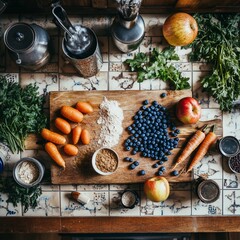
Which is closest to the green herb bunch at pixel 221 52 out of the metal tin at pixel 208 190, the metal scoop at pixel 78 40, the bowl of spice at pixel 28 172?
the metal tin at pixel 208 190

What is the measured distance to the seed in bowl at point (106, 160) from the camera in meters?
2.65

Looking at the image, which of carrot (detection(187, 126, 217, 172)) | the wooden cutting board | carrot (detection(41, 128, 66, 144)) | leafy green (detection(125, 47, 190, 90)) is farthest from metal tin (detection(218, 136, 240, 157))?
carrot (detection(41, 128, 66, 144))

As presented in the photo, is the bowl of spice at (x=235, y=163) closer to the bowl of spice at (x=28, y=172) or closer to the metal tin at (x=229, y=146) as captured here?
the metal tin at (x=229, y=146)

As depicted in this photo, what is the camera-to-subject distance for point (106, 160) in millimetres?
2660

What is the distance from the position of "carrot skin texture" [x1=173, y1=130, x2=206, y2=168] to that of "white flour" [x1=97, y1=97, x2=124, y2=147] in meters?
0.49

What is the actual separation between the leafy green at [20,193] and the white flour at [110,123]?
2.03 ft

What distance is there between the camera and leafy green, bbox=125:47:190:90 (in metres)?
2.75

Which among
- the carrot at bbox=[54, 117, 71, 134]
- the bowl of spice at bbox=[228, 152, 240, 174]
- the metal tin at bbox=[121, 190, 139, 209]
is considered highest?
the carrot at bbox=[54, 117, 71, 134]

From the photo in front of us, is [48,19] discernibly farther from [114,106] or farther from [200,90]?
[200,90]

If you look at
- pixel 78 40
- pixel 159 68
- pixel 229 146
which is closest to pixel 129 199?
pixel 229 146

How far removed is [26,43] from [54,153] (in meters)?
0.81

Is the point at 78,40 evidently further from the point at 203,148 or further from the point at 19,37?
the point at 203,148

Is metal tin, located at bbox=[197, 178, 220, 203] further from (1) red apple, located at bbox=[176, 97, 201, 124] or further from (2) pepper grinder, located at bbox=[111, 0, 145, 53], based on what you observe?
(2) pepper grinder, located at bbox=[111, 0, 145, 53]

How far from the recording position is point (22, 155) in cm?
281
